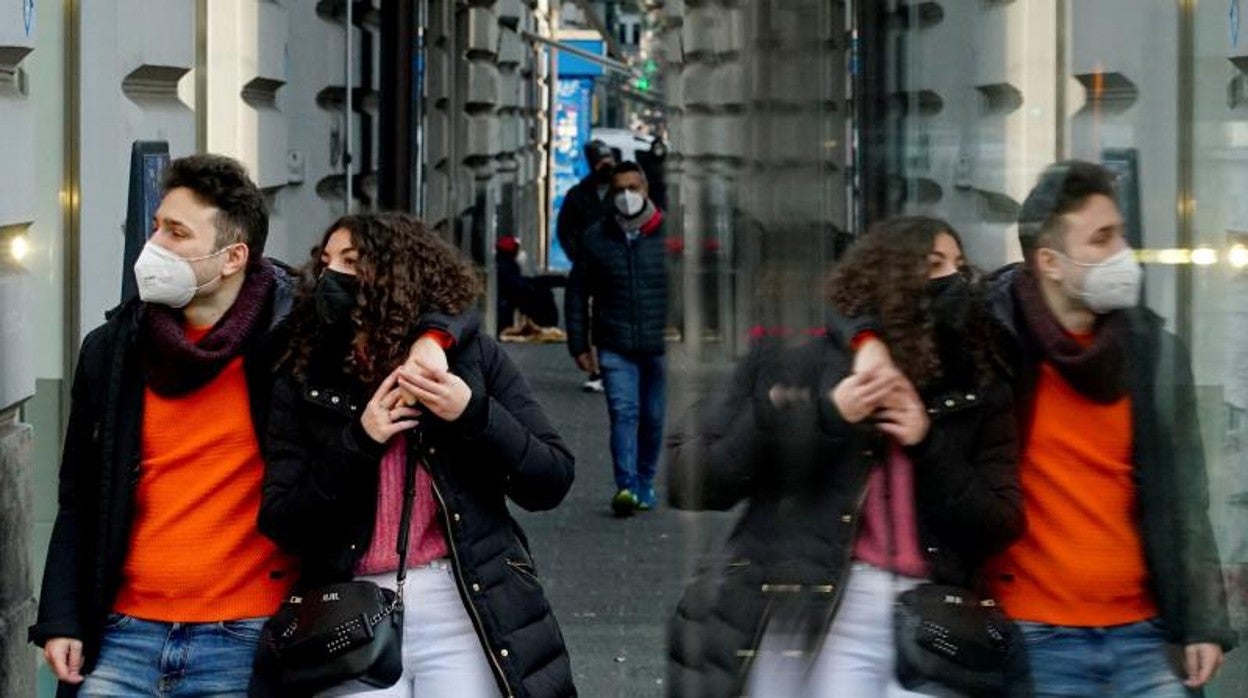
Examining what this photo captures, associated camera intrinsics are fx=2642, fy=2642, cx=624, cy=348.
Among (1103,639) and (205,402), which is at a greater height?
(205,402)

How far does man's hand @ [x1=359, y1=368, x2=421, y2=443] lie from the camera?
4.53m

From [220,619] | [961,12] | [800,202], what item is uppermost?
[961,12]

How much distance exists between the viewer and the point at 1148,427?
4059 millimetres

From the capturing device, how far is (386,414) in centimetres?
455

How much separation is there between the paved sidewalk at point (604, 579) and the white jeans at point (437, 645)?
115 centimetres

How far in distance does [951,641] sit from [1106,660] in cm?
32

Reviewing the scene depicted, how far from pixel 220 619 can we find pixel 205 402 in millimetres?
383

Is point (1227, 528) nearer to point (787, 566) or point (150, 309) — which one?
point (787, 566)

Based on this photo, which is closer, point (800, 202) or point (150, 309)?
point (800, 202)

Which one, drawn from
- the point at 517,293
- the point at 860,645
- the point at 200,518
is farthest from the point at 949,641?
the point at 517,293

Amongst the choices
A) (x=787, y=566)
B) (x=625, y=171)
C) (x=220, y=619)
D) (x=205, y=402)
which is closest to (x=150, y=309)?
(x=205, y=402)

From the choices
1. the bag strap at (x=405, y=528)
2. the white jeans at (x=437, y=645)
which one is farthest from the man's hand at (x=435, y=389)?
the white jeans at (x=437, y=645)

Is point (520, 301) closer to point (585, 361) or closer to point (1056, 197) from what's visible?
point (585, 361)

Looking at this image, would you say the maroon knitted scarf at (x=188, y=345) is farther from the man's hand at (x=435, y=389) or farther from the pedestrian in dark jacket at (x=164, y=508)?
the man's hand at (x=435, y=389)
